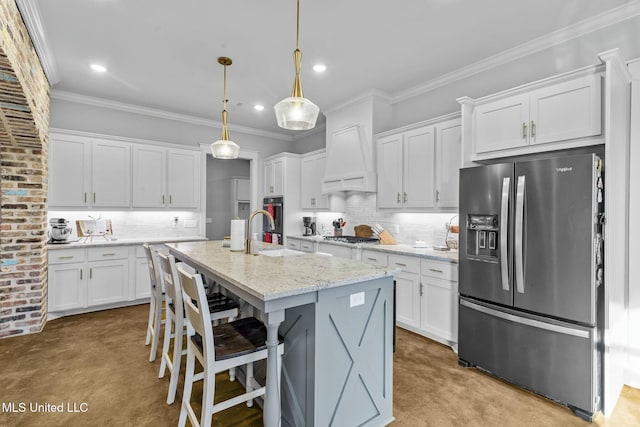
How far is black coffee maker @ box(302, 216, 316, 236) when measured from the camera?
5.56 m

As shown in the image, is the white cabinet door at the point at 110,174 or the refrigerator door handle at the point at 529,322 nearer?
the refrigerator door handle at the point at 529,322

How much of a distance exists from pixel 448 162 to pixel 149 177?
13.8 feet

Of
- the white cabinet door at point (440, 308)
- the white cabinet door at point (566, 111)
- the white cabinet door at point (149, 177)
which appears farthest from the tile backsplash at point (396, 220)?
the white cabinet door at point (149, 177)

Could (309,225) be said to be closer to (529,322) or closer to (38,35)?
(529,322)

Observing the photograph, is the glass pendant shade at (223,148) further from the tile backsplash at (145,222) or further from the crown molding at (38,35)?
the tile backsplash at (145,222)

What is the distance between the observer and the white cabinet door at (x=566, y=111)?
236 centimetres

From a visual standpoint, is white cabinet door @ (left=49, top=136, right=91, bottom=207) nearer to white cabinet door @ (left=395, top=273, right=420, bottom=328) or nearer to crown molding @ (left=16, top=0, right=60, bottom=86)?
crown molding @ (left=16, top=0, right=60, bottom=86)

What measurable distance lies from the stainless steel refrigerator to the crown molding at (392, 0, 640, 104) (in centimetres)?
147

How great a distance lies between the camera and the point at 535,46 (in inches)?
122

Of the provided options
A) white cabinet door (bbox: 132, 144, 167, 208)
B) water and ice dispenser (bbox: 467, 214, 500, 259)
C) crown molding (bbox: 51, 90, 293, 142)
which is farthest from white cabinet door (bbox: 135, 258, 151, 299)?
water and ice dispenser (bbox: 467, 214, 500, 259)

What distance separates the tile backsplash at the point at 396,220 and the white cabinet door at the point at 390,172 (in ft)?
0.96

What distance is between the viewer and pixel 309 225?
223 inches

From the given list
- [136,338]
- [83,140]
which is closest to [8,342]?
[136,338]

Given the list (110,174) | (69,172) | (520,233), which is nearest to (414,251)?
(520,233)
